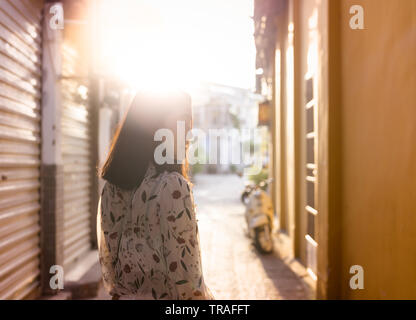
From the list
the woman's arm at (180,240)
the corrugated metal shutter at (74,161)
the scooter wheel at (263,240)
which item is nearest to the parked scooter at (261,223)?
the scooter wheel at (263,240)

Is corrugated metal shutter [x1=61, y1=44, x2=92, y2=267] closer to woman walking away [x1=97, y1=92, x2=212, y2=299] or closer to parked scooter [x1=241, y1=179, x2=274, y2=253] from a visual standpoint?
parked scooter [x1=241, y1=179, x2=274, y2=253]

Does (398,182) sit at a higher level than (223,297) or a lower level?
higher

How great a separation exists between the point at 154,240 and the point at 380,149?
2.41 meters

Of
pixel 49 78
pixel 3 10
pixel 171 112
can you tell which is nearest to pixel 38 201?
pixel 49 78

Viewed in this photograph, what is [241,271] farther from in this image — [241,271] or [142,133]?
[142,133]

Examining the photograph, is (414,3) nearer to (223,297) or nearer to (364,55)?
(364,55)

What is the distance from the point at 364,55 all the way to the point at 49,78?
3.76 m

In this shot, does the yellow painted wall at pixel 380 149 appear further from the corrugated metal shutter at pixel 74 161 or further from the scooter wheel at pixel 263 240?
the corrugated metal shutter at pixel 74 161

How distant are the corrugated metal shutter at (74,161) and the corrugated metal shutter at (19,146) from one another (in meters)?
1.14

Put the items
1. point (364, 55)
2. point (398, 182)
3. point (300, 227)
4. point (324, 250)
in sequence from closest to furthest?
point (398, 182), point (364, 55), point (324, 250), point (300, 227)

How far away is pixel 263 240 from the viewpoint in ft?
24.1

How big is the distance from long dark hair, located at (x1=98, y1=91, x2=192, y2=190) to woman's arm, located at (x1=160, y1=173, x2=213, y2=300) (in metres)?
0.16

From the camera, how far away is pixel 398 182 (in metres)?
2.97
